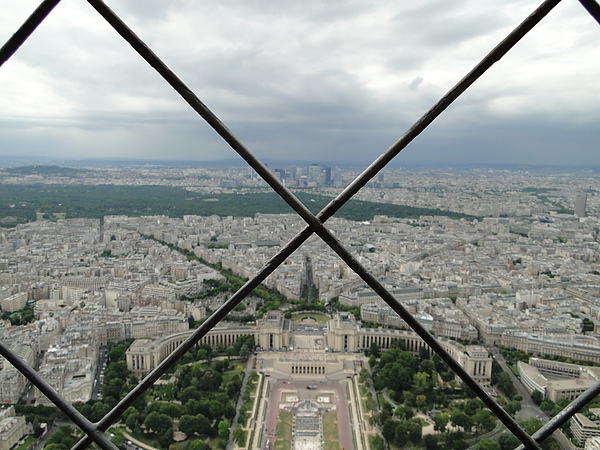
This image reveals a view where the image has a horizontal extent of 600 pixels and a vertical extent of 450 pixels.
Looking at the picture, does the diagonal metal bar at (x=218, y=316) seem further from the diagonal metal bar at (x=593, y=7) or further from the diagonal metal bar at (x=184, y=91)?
the diagonal metal bar at (x=593, y=7)

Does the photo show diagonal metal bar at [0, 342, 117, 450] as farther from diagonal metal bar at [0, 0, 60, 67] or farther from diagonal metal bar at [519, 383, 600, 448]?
diagonal metal bar at [519, 383, 600, 448]

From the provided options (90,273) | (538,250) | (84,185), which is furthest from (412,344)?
(84,185)

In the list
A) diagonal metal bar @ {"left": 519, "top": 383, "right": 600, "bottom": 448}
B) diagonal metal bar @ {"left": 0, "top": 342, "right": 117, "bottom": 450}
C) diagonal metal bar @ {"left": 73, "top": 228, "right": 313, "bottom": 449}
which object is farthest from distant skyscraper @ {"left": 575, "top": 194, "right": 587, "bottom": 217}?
diagonal metal bar @ {"left": 0, "top": 342, "right": 117, "bottom": 450}

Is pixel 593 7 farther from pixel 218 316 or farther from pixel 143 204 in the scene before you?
pixel 143 204

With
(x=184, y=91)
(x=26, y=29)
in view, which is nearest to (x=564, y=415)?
(x=184, y=91)

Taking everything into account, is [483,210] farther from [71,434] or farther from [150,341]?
[71,434]
